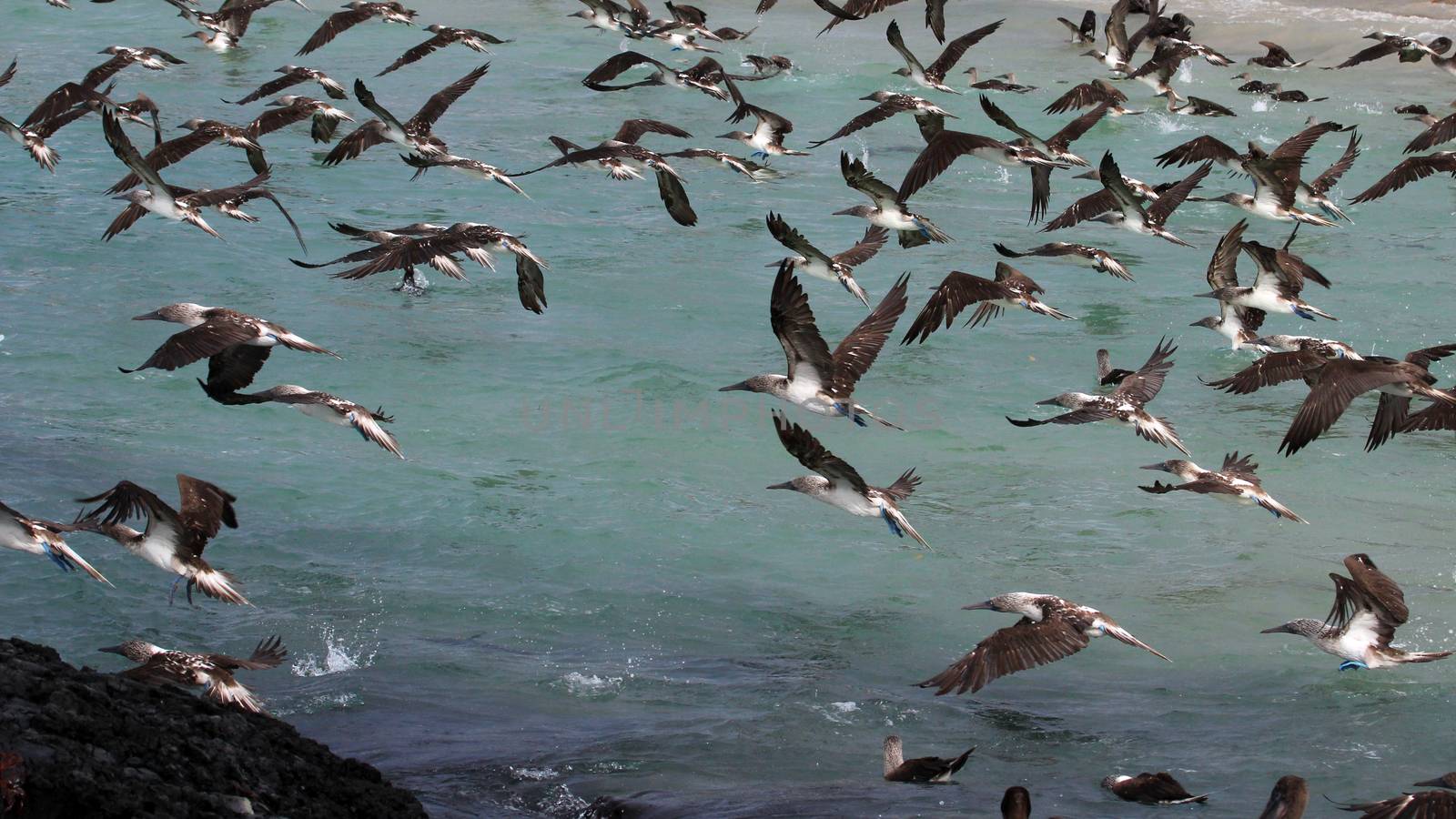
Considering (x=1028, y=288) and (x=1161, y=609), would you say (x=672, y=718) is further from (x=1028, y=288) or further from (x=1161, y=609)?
(x=1028, y=288)

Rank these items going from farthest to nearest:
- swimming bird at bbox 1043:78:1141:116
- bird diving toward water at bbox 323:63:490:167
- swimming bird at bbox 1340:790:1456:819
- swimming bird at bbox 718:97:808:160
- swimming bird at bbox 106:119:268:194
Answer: swimming bird at bbox 1043:78:1141:116, swimming bird at bbox 718:97:808:160, bird diving toward water at bbox 323:63:490:167, swimming bird at bbox 106:119:268:194, swimming bird at bbox 1340:790:1456:819

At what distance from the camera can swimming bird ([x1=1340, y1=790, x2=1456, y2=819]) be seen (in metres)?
7.38

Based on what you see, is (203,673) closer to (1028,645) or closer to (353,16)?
(1028,645)

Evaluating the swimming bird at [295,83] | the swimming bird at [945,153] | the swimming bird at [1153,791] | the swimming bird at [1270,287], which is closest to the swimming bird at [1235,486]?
the swimming bird at [1270,287]

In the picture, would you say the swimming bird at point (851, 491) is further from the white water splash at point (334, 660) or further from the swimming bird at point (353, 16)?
the swimming bird at point (353, 16)

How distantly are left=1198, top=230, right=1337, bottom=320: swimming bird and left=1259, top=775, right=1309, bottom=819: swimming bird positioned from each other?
7.60m

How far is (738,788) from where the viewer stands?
9062 mm

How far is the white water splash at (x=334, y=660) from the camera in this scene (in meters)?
10.9

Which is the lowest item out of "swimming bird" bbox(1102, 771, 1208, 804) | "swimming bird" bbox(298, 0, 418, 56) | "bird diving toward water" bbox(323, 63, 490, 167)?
"swimming bird" bbox(298, 0, 418, 56)

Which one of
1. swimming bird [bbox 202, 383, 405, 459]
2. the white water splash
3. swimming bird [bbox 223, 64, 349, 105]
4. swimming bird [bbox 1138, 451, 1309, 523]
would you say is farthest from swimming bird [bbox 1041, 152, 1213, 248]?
swimming bird [bbox 223, 64, 349, 105]

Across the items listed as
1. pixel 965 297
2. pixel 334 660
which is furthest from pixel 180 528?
pixel 965 297

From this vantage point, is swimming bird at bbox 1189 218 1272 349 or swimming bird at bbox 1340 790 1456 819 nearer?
swimming bird at bbox 1340 790 1456 819

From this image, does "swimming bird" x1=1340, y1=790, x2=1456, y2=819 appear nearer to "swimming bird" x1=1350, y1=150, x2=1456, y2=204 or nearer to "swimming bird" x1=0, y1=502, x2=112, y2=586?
"swimming bird" x1=0, y1=502, x2=112, y2=586

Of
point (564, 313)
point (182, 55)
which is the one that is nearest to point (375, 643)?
point (564, 313)
